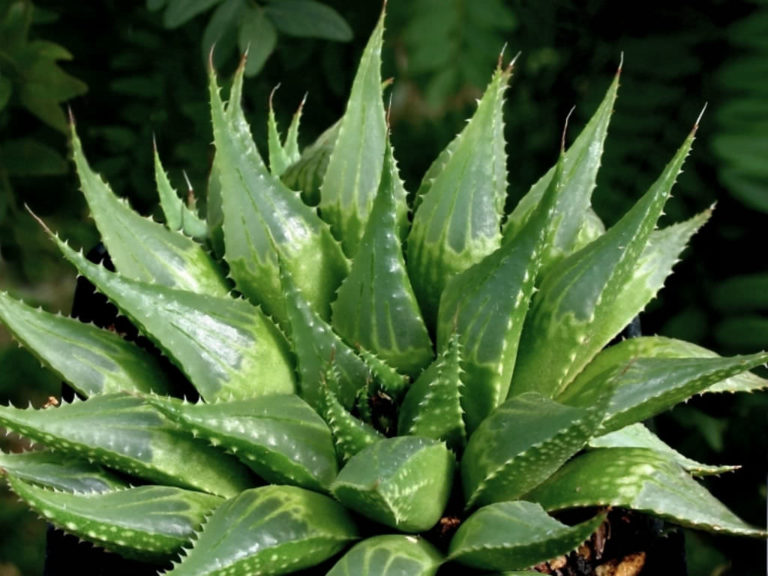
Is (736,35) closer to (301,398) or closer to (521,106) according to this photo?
(521,106)

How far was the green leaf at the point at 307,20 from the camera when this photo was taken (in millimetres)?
1016

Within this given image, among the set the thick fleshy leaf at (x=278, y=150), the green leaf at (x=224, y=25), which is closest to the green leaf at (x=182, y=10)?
the green leaf at (x=224, y=25)

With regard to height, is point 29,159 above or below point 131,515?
above

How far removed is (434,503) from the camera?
1.95 ft

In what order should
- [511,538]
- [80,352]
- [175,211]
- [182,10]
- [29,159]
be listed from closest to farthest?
[511,538]
[80,352]
[175,211]
[182,10]
[29,159]

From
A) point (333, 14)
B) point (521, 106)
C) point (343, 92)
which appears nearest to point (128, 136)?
point (343, 92)

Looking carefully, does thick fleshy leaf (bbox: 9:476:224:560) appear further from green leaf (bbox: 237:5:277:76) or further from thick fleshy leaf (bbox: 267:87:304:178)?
green leaf (bbox: 237:5:277:76)

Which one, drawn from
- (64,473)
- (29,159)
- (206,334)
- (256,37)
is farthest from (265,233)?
(29,159)

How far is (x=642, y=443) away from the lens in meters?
0.69

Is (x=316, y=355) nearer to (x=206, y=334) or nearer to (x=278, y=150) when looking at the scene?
(x=206, y=334)

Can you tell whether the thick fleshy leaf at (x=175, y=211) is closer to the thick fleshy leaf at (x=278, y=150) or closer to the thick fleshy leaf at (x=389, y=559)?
the thick fleshy leaf at (x=278, y=150)

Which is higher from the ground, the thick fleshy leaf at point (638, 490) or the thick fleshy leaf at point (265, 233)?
the thick fleshy leaf at point (265, 233)

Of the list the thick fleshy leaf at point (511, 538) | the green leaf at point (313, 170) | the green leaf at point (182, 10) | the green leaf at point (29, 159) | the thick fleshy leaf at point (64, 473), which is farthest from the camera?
the green leaf at point (29, 159)

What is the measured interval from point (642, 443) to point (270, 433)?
25 cm
